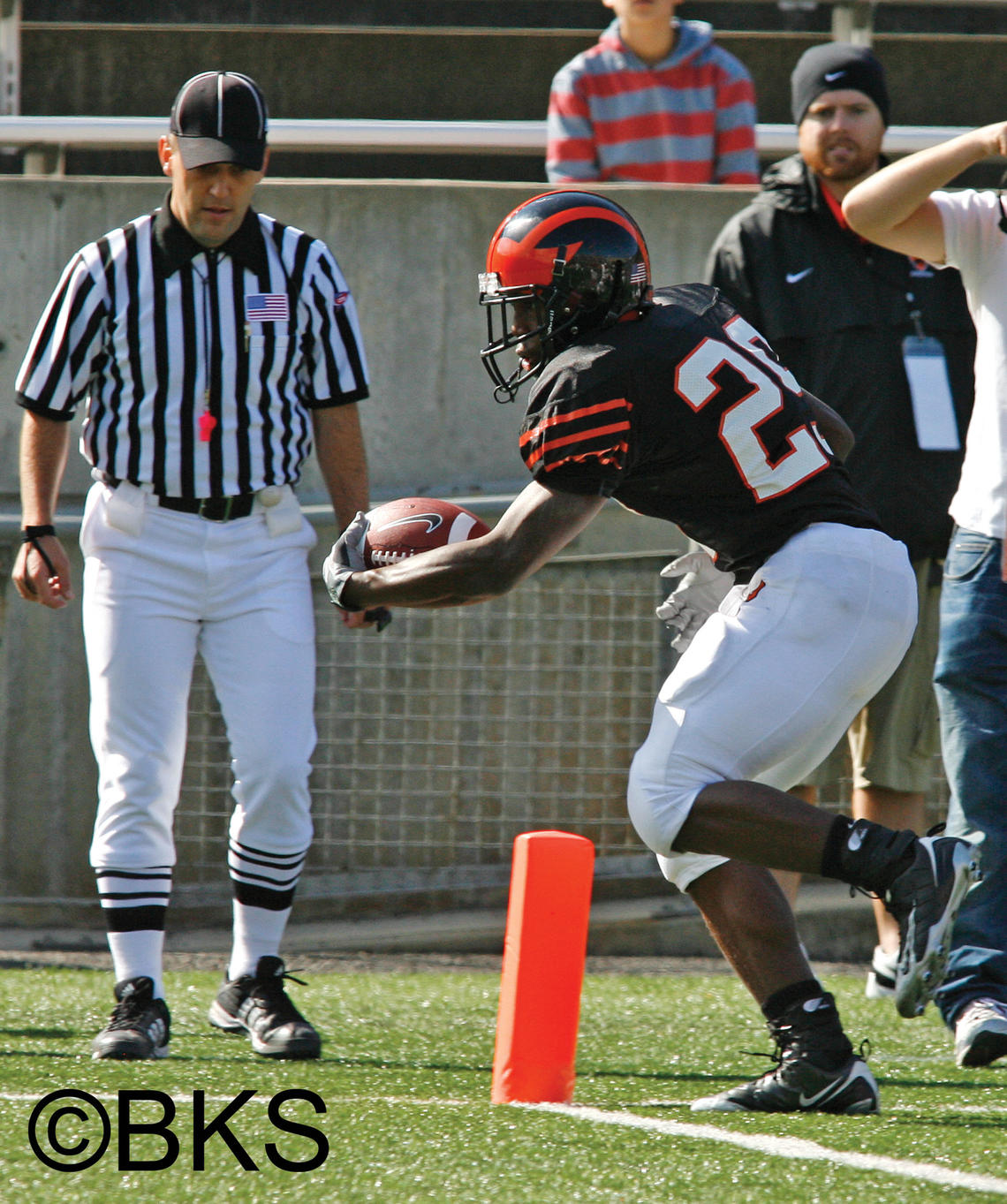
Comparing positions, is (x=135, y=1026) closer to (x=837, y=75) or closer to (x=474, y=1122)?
(x=474, y=1122)

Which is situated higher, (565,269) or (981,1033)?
(565,269)

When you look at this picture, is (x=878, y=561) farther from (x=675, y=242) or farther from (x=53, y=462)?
(x=675, y=242)

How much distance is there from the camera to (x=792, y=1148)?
9.10 ft

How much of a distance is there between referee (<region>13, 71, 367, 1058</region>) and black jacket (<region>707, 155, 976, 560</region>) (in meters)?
1.30

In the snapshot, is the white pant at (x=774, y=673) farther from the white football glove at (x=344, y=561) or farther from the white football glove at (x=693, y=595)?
the white football glove at (x=344, y=561)

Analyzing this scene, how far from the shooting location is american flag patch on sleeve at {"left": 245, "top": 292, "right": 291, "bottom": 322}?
389cm

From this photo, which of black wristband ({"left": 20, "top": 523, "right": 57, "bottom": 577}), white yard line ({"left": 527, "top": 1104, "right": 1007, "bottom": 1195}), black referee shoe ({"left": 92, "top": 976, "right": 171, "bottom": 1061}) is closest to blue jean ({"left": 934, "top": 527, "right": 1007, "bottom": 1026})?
white yard line ({"left": 527, "top": 1104, "right": 1007, "bottom": 1195})

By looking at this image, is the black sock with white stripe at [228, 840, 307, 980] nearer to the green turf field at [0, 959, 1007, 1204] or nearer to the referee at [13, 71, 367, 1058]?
the referee at [13, 71, 367, 1058]

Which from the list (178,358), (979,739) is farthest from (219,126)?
(979,739)

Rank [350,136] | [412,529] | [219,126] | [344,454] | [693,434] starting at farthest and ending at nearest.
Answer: [350,136], [344,454], [219,126], [412,529], [693,434]

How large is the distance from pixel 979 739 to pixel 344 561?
1468 millimetres

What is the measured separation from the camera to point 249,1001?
3846 mm

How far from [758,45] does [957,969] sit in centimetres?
567

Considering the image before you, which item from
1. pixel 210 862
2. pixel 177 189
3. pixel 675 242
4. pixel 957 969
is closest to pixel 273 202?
pixel 675 242
